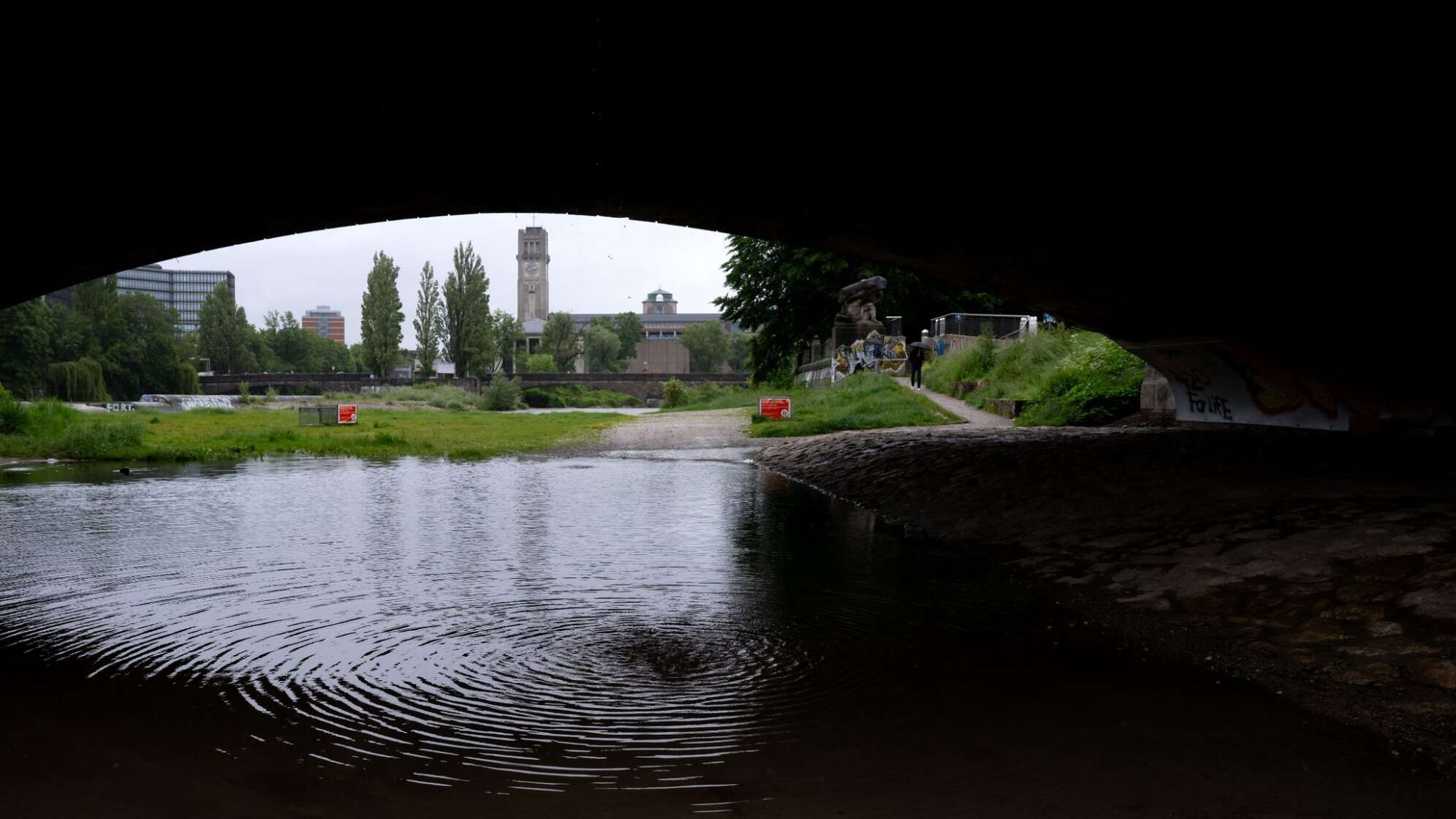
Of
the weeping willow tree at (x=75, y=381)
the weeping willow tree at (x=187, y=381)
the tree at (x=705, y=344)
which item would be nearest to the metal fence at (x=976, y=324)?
the weeping willow tree at (x=75, y=381)

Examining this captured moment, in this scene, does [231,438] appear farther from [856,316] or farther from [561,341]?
[561,341]

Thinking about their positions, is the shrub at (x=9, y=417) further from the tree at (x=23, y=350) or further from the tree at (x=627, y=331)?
the tree at (x=627, y=331)

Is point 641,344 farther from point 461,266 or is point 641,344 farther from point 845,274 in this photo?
point 845,274

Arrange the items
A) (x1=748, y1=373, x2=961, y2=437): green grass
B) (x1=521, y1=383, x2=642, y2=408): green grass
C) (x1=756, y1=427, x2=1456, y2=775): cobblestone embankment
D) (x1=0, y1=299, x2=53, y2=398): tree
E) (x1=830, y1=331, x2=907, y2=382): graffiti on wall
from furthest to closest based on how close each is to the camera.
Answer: (x1=521, y1=383, x2=642, y2=408): green grass
(x1=0, y1=299, x2=53, y2=398): tree
(x1=830, y1=331, x2=907, y2=382): graffiti on wall
(x1=748, y1=373, x2=961, y2=437): green grass
(x1=756, y1=427, x2=1456, y2=775): cobblestone embankment

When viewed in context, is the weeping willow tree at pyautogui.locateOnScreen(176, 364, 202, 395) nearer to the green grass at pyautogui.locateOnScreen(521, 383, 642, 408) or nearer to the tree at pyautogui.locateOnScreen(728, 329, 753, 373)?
the green grass at pyautogui.locateOnScreen(521, 383, 642, 408)

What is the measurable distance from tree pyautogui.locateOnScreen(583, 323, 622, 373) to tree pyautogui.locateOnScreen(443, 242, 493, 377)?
2243 inches

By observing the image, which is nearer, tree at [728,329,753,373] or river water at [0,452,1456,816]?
river water at [0,452,1456,816]

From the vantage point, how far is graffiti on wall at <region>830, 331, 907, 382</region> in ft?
135

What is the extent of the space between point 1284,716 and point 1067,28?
4.97 m

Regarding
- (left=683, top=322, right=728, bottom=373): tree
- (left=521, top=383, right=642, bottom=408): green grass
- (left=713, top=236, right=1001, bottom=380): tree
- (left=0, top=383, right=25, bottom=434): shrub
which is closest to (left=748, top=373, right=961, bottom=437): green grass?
(left=713, top=236, right=1001, bottom=380): tree

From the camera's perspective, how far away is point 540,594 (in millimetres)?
8938

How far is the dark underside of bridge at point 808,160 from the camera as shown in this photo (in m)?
8.65

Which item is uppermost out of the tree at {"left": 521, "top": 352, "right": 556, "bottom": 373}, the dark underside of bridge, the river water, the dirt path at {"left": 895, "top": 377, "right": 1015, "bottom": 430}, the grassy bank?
the tree at {"left": 521, "top": 352, "right": 556, "bottom": 373}

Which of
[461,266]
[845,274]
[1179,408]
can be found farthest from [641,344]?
[1179,408]
